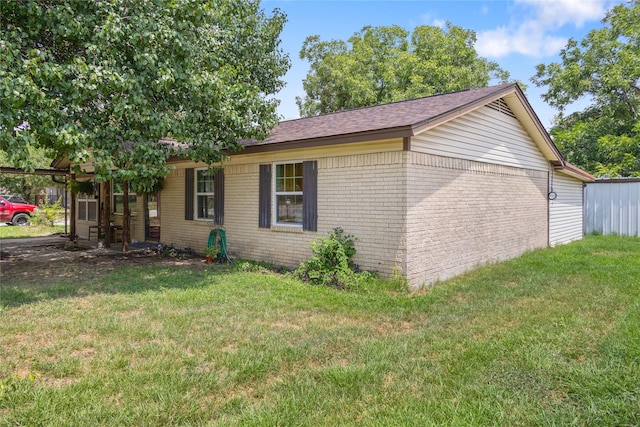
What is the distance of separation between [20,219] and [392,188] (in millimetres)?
22085

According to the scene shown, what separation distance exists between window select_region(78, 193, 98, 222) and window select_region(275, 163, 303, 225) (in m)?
8.74

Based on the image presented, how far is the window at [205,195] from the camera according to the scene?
34.7ft

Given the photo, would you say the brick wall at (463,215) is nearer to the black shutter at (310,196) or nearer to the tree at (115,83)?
the black shutter at (310,196)

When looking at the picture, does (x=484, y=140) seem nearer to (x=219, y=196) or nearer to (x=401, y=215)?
(x=401, y=215)

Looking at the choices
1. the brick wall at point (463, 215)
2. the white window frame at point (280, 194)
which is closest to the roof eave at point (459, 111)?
the brick wall at point (463, 215)

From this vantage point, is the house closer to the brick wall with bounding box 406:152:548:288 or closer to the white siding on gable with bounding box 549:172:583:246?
the brick wall with bounding box 406:152:548:288

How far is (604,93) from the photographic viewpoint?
2216cm

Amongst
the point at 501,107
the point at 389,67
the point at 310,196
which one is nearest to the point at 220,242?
the point at 310,196

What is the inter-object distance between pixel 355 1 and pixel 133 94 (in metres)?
7.52

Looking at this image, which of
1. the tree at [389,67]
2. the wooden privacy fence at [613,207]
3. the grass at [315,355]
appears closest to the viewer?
the grass at [315,355]

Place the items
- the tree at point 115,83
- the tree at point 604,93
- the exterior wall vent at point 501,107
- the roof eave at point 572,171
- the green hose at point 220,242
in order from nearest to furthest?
1. the tree at point 115,83
2. the exterior wall vent at point 501,107
3. the green hose at point 220,242
4. the roof eave at point 572,171
5. the tree at point 604,93

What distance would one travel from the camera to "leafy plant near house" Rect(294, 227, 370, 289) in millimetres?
6953

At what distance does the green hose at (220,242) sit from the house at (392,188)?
238 mm

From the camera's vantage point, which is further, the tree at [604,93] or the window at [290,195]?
the tree at [604,93]
